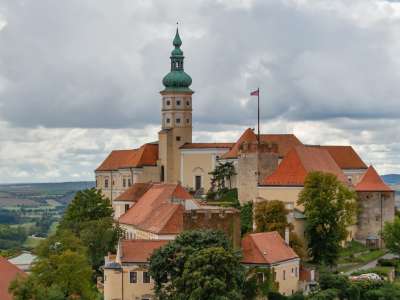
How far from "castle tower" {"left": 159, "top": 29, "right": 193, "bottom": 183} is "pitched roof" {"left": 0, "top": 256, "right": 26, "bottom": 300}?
43094 millimetres

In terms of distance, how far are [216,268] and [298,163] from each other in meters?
31.3

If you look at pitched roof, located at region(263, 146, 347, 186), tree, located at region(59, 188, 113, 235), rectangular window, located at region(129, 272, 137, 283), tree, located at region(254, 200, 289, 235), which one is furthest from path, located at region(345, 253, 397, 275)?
tree, located at region(59, 188, 113, 235)

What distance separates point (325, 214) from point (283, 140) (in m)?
22.2

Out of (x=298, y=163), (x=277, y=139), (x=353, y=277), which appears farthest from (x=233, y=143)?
(x=353, y=277)

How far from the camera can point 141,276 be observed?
6756cm

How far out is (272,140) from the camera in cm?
10488

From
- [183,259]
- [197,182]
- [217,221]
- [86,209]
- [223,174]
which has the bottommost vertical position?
[183,259]

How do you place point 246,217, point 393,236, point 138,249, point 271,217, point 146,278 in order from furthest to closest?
point 246,217 → point 393,236 → point 271,217 → point 138,249 → point 146,278

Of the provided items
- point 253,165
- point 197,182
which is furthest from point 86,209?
point 197,182

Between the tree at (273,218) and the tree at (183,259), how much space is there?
13993 mm

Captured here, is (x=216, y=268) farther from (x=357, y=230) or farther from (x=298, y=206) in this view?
(x=357, y=230)

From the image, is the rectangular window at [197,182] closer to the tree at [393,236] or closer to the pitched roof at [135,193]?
the pitched roof at [135,193]

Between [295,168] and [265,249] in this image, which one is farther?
[295,168]

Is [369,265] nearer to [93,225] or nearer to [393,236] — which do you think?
[393,236]
